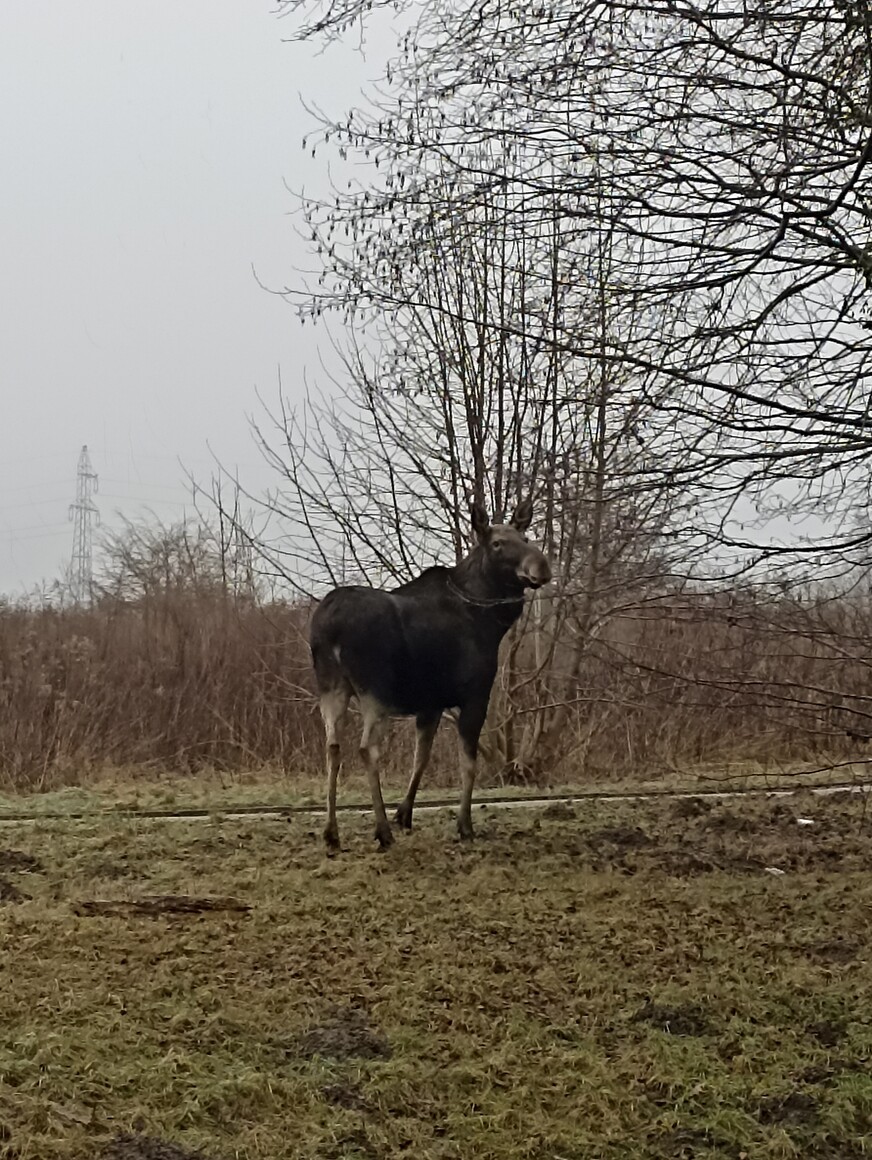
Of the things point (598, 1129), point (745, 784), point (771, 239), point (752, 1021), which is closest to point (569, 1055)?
point (598, 1129)

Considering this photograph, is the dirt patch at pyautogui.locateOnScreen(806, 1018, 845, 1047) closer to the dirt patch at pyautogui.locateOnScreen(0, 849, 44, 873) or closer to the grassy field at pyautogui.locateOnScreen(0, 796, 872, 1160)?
the grassy field at pyautogui.locateOnScreen(0, 796, 872, 1160)

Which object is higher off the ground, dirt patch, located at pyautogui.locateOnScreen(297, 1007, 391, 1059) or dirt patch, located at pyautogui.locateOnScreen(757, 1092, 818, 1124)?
dirt patch, located at pyautogui.locateOnScreen(297, 1007, 391, 1059)

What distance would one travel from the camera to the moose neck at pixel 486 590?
31.5 ft

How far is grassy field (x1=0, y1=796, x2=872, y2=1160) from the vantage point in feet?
13.9

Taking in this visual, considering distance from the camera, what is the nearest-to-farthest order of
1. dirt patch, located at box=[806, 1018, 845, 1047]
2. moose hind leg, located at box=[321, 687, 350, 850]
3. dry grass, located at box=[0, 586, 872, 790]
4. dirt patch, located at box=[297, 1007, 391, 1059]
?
dirt patch, located at box=[297, 1007, 391, 1059], dirt patch, located at box=[806, 1018, 845, 1047], moose hind leg, located at box=[321, 687, 350, 850], dry grass, located at box=[0, 586, 872, 790]

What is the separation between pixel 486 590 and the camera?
965cm

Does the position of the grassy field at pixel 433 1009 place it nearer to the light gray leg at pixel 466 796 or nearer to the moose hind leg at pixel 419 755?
the light gray leg at pixel 466 796

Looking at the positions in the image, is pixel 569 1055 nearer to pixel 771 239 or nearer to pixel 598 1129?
pixel 598 1129

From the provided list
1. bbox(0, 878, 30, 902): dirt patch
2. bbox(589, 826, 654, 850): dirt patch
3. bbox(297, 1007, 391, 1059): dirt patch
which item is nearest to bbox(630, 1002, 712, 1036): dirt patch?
bbox(297, 1007, 391, 1059): dirt patch

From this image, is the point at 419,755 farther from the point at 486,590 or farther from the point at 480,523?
the point at 480,523

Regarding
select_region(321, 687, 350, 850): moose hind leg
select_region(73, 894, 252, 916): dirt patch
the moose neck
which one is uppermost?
the moose neck

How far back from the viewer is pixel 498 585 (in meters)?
9.62

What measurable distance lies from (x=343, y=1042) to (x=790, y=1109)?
160cm

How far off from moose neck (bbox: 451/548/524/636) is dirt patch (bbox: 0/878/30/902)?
3744 mm
